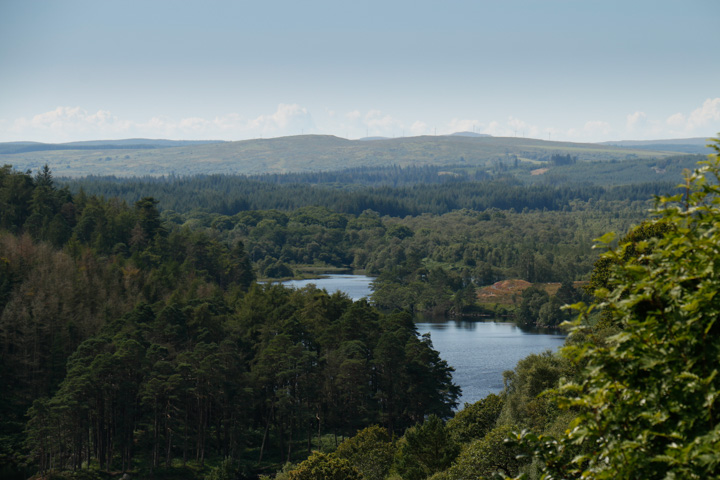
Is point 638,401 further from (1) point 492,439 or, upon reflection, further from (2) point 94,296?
(2) point 94,296

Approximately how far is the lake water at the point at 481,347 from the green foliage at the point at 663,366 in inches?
2333

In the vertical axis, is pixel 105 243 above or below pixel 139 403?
above

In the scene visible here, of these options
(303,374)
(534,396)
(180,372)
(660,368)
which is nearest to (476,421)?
(534,396)

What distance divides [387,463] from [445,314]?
90.9 m

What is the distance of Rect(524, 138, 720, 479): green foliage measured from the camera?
8.32m

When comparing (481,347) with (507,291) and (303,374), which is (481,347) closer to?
(303,374)

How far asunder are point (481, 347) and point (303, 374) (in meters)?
40.0

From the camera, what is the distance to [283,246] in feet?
649

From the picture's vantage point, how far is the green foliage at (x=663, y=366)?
832cm

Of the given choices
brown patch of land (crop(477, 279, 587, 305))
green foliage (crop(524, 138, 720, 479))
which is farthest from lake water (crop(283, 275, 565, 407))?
green foliage (crop(524, 138, 720, 479))

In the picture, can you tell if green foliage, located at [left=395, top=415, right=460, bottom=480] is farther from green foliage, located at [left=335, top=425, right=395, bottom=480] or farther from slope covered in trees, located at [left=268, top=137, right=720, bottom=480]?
slope covered in trees, located at [left=268, top=137, right=720, bottom=480]

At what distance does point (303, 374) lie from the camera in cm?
5906

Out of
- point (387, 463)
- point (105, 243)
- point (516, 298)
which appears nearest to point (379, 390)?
point (387, 463)

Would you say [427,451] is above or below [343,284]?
above
